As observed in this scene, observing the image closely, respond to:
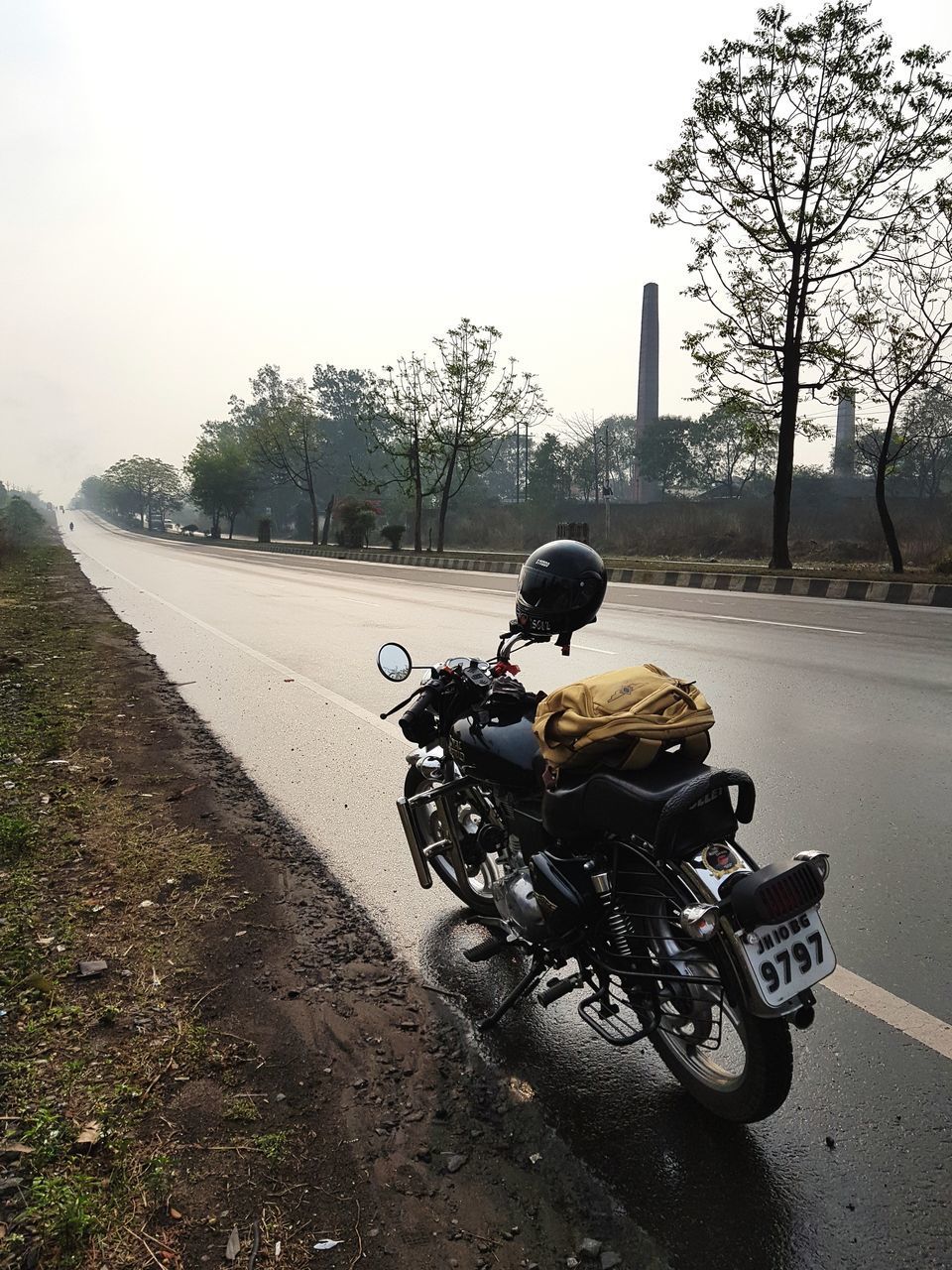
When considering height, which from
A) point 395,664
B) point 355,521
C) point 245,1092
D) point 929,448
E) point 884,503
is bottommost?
point 245,1092

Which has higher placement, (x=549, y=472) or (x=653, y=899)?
(x=549, y=472)

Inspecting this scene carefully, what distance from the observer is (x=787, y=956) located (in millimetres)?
1950

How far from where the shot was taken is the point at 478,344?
1694 inches

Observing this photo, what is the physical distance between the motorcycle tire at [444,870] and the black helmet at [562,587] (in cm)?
92

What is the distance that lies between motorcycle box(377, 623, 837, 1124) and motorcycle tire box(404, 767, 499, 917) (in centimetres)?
36

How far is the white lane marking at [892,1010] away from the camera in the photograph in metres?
2.53

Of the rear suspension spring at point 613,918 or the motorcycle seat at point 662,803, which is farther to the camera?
the rear suspension spring at point 613,918

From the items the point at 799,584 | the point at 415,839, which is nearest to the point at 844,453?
the point at 799,584

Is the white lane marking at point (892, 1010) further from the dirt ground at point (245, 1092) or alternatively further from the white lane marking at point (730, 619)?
the white lane marking at point (730, 619)

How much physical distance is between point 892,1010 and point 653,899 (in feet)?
3.32

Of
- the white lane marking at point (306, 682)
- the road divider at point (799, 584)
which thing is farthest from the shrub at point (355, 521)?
the white lane marking at point (306, 682)

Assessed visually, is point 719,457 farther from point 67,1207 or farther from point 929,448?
point 67,1207

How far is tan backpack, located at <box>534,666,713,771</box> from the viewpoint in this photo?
86.7 inches

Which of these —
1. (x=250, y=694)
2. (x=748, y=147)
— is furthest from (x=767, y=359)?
(x=250, y=694)
